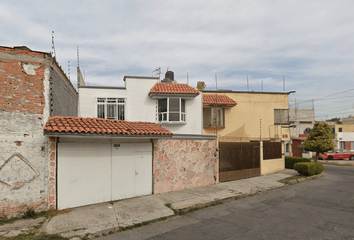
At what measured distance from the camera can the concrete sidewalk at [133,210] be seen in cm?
654

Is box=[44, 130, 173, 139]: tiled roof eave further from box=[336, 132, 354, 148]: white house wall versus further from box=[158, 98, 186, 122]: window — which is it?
box=[336, 132, 354, 148]: white house wall

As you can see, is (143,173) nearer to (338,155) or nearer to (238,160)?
(238,160)

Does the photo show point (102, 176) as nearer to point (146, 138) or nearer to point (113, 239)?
point (146, 138)

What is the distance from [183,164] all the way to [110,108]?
7679mm

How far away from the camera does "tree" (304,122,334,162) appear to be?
2084cm

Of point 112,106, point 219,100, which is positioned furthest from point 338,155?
point 112,106

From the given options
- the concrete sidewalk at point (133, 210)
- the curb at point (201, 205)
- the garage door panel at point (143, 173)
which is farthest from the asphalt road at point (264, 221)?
the garage door panel at point (143, 173)

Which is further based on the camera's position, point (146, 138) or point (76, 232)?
point (146, 138)

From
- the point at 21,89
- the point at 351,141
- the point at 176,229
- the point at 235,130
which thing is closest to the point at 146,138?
the point at 176,229

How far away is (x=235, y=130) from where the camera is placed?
67.7 ft

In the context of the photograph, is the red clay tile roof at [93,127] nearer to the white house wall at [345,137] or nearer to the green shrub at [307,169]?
the green shrub at [307,169]

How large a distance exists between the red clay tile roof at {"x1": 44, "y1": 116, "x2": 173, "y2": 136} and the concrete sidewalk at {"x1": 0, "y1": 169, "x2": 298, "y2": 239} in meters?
2.82

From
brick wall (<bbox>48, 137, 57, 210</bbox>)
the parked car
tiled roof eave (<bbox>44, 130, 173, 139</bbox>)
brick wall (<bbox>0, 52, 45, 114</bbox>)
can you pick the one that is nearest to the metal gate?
tiled roof eave (<bbox>44, 130, 173, 139</bbox>)

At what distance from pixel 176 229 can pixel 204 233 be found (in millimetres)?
892
